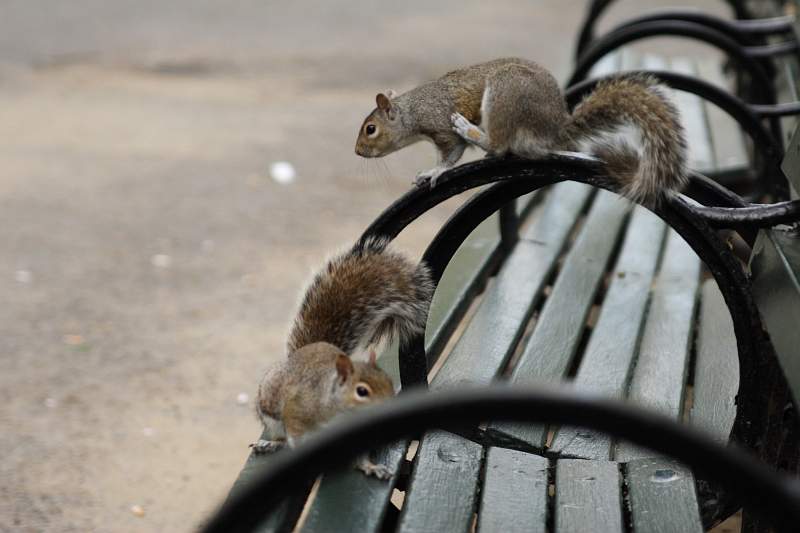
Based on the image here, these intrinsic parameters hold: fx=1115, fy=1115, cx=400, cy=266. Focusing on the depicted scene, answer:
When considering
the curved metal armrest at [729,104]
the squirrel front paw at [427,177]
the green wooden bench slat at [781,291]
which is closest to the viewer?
the green wooden bench slat at [781,291]

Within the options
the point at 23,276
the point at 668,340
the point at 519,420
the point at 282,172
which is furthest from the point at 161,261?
the point at 519,420

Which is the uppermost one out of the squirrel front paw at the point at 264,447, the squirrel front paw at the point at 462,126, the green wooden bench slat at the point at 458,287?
the squirrel front paw at the point at 462,126

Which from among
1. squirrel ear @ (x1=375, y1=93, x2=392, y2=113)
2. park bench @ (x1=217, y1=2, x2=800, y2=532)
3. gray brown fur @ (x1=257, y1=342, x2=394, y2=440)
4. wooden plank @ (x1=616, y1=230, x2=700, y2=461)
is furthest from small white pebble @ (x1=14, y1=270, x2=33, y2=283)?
gray brown fur @ (x1=257, y1=342, x2=394, y2=440)

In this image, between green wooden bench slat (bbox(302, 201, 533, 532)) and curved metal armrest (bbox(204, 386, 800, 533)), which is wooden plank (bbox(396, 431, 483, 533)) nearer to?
green wooden bench slat (bbox(302, 201, 533, 532))

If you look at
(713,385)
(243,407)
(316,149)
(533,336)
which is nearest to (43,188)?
(316,149)

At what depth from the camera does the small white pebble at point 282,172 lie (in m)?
5.85

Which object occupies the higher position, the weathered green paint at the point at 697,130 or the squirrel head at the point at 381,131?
the weathered green paint at the point at 697,130

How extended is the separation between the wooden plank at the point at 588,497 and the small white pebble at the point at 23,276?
120 inches

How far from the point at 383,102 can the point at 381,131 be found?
0.07m

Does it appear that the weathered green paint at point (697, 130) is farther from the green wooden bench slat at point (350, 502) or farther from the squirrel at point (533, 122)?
the green wooden bench slat at point (350, 502)

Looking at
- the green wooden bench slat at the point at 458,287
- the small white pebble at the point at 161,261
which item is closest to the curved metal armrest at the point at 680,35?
the green wooden bench slat at the point at 458,287

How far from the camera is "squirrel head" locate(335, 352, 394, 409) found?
6.01 ft

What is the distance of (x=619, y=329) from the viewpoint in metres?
2.66

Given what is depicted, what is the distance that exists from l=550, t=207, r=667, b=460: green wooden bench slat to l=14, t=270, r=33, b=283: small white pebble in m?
2.44
